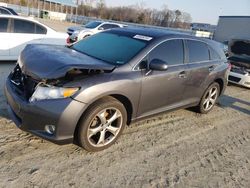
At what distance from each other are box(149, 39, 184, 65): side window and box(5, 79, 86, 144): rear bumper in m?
1.55

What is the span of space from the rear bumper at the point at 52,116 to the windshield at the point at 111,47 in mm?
1091

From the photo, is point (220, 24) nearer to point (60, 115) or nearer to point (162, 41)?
point (162, 41)

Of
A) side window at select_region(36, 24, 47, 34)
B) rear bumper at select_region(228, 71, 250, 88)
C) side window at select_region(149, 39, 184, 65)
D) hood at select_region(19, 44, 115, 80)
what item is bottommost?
rear bumper at select_region(228, 71, 250, 88)

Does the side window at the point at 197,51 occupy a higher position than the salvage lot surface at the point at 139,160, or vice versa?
the side window at the point at 197,51

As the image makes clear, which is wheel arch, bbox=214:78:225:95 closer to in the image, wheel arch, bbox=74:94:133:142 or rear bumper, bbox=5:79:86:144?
wheel arch, bbox=74:94:133:142

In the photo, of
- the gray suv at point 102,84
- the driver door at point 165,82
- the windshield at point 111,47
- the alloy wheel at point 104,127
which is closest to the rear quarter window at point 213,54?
the gray suv at point 102,84

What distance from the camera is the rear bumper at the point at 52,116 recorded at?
3139 millimetres

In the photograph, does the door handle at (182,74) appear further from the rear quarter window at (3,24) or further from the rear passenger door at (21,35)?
the rear quarter window at (3,24)

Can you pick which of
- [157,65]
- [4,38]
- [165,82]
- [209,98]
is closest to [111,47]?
[157,65]

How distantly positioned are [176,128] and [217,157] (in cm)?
102

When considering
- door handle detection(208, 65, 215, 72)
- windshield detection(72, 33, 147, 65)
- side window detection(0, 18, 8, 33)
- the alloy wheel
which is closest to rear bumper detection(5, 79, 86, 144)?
the alloy wheel

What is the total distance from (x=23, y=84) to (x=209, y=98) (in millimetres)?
3975

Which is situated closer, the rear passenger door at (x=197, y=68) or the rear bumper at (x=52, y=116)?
the rear bumper at (x=52, y=116)

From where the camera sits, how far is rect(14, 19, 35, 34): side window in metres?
8.06
